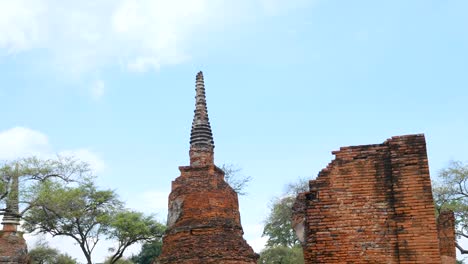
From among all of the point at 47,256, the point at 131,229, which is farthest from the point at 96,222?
the point at 47,256

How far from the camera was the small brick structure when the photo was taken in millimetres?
7727

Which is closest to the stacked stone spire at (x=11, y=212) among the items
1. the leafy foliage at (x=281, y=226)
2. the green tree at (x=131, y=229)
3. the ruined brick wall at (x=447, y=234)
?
the green tree at (x=131, y=229)

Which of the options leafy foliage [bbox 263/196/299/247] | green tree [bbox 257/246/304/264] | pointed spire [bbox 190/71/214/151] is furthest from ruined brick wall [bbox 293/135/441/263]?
leafy foliage [bbox 263/196/299/247]

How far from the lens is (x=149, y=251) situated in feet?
118

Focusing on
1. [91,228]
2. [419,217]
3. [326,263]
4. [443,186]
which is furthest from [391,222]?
[91,228]

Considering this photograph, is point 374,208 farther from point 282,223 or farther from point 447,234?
point 282,223

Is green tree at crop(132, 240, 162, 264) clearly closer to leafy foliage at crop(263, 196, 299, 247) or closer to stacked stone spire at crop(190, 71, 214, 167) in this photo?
leafy foliage at crop(263, 196, 299, 247)

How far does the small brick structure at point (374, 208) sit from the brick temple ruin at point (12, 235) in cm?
1841

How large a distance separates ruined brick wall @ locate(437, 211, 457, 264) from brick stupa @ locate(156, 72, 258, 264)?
6.05m

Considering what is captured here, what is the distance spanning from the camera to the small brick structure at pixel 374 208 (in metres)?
7.73

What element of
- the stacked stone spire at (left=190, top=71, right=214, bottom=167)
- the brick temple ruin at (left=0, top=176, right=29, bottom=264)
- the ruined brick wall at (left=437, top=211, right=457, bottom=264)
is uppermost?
the stacked stone spire at (left=190, top=71, right=214, bottom=167)

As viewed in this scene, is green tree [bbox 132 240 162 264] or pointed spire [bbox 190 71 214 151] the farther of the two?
green tree [bbox 132 240 162 264]

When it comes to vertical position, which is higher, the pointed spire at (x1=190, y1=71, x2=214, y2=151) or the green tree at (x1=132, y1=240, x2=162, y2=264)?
the pointed spire at (x1=190, y1=71, x2=214, y2=151)

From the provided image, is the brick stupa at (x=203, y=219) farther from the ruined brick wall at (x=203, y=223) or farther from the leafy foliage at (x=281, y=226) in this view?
the leafy foliage at (x=281, y=226)
